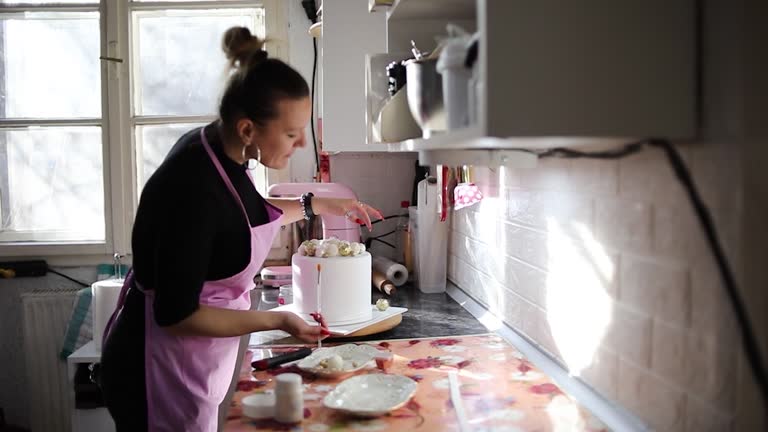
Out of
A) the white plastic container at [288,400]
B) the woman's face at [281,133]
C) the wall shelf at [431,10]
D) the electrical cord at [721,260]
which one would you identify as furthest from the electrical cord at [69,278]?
the electrical cord at [721,260]

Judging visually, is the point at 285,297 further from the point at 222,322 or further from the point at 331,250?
the point at 222,322

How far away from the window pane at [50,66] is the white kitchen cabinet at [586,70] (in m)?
2.55

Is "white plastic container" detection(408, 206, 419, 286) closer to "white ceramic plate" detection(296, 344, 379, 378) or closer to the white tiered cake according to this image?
the white tiered cake

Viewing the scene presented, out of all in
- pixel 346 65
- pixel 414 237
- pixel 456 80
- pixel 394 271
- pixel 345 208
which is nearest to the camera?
pixel 456 80

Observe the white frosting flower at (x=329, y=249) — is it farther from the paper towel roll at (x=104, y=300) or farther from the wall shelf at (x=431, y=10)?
the paper towel roll at (x=104, y=300)

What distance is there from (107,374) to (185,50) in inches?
71.9

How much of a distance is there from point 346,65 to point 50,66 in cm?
145

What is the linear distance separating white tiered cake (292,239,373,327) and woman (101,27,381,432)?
0.23 metres

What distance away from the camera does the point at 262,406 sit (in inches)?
47.4

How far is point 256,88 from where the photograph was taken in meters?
1.45

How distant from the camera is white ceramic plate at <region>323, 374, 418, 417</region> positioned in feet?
3.95

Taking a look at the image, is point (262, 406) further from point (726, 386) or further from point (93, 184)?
point (93, 184)

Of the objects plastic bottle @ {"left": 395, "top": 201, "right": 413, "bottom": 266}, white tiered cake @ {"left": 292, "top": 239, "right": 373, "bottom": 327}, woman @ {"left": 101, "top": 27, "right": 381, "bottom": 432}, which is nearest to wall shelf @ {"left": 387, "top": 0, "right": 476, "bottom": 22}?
woman @ {"left": 101, "top": 27, "right": 381, "bottom": 432}

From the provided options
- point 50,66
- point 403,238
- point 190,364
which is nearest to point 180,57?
point 50,66
